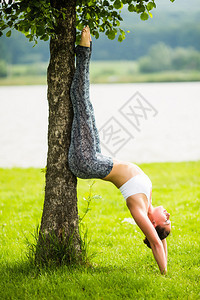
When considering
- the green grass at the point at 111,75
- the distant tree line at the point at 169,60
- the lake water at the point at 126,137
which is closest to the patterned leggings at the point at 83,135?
the lake water at the point at 126,137

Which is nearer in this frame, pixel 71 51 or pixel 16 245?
pixel 71 51

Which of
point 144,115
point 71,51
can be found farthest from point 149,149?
point 144,115

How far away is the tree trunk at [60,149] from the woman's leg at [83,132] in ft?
0.35

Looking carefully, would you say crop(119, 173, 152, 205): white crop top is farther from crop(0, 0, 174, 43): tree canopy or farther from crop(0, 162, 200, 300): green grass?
crop(0, 0, 174, 43): tree canopy

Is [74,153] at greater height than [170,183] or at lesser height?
greater

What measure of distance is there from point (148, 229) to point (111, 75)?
493ft

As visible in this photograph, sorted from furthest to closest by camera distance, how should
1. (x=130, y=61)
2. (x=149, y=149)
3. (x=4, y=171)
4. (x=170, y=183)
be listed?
(x=130, y=61)
(x=149, y=149)
(x=4, y=171)
(x=170, y=183)

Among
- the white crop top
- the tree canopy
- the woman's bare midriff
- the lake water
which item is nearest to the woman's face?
the white crop top

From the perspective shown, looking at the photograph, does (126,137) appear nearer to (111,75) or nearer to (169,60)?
(111,75)

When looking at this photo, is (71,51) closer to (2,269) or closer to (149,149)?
(2,269)

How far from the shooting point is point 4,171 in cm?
1270

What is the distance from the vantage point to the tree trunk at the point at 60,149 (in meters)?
4.64

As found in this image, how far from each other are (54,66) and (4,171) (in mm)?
8507

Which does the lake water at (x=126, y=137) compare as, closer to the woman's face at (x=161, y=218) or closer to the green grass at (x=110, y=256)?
the green grass at (x=110, y=256)
